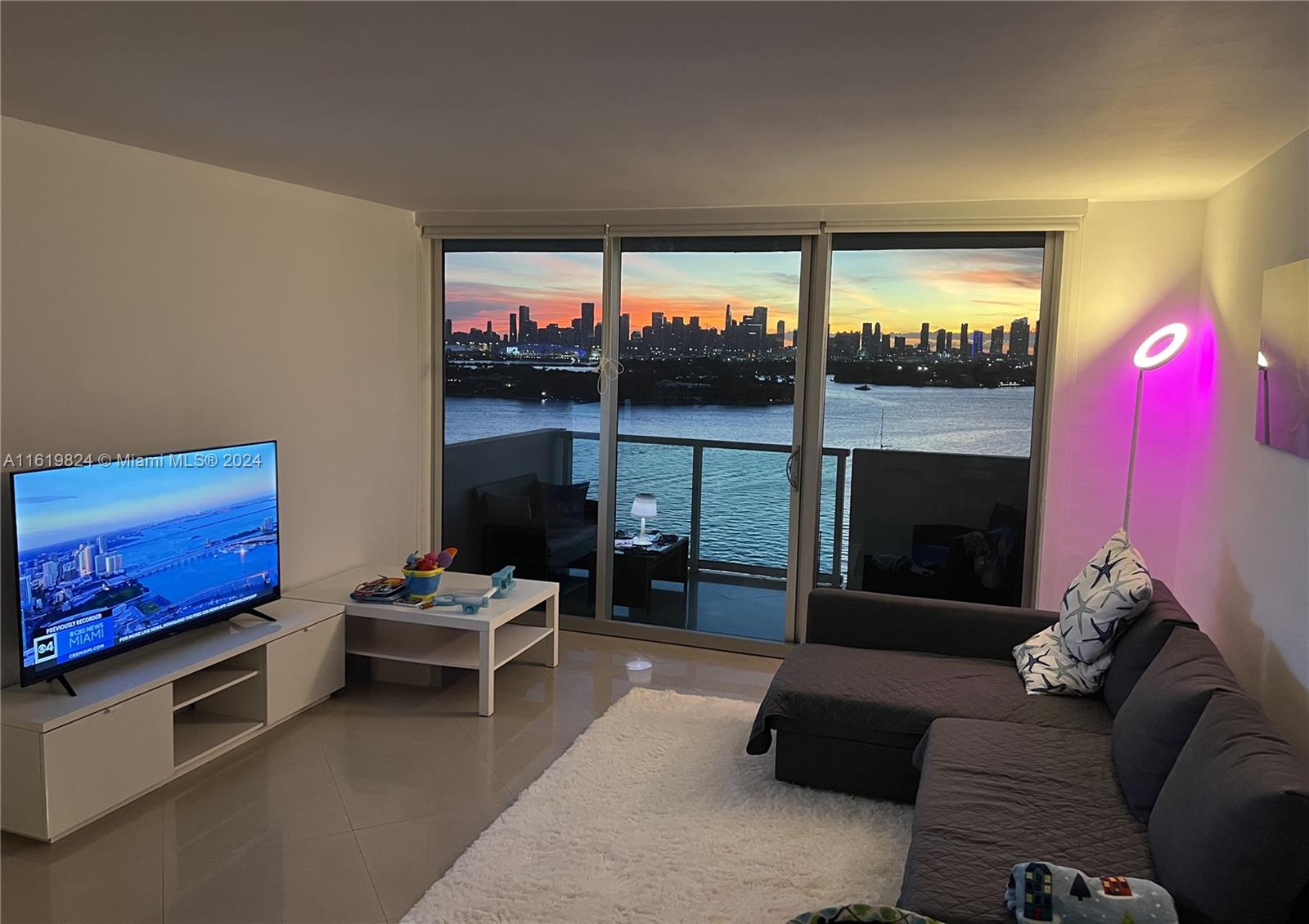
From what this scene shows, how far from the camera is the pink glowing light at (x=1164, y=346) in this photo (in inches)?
168

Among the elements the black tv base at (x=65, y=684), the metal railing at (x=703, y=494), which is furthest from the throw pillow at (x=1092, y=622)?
the black tv base at (x=65, y=684)

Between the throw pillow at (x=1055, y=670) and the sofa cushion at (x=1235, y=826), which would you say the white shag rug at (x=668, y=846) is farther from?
the sofa cushion at (x=1235, y=826)

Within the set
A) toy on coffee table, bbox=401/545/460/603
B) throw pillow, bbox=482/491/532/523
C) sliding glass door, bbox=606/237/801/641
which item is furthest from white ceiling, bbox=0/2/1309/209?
throw pillow, bbox=482/491/532/523

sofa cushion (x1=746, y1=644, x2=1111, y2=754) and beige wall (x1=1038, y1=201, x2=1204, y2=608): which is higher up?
beige wall (x1=1038, y1=201, x2=1204, y2=608)

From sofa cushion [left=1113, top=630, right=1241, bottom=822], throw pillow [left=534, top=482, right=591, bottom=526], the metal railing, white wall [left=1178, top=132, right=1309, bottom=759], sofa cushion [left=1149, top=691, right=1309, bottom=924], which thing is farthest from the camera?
throw pillow [left=534, top=482, right=591, bottom=526]

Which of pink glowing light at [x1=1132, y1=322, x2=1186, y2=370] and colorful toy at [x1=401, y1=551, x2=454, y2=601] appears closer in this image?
pink glowing light at [x1=1132, y1=322, x2=1186, y2=370]

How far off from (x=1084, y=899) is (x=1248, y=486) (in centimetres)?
216

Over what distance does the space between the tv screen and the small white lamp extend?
6.89ft

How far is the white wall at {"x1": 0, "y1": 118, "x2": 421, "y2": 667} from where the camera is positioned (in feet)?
11.5

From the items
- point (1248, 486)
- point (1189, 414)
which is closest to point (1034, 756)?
point (1248, 486)

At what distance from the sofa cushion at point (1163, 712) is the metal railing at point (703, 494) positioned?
2.39 metres

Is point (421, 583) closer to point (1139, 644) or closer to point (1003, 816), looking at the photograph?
point (1003, 816)

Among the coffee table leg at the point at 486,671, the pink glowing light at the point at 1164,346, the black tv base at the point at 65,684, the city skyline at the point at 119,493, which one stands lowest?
the coffee table leg at the point at 486,671

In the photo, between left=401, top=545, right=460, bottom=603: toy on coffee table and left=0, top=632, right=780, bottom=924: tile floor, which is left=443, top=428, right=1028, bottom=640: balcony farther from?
left=401, top=545, right=460, bottom=603: toy on coffee table
